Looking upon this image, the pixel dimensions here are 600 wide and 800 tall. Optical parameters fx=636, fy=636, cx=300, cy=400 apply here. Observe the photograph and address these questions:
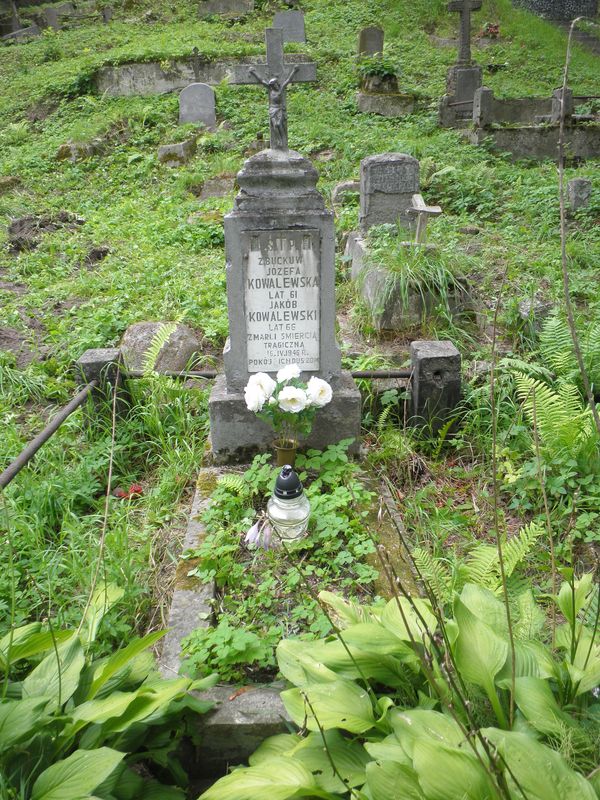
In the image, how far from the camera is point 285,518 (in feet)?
9.25

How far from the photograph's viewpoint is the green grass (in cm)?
349

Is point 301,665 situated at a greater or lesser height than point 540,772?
lesser

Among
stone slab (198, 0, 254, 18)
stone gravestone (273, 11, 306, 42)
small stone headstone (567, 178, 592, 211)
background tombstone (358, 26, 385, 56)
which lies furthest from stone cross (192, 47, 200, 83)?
small stone headstone (567, 178, 592, 211)

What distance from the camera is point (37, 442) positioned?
10.0 feet

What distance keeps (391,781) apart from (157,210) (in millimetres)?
8345

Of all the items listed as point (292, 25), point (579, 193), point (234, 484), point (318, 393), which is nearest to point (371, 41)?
point (292, 25)

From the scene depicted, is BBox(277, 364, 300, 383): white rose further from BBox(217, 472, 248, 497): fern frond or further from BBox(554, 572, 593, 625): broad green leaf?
BBox(554, 572, 593, 625): broad green leaf

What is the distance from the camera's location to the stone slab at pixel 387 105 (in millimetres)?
12383

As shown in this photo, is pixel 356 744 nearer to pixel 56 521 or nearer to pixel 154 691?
pixel 154 691

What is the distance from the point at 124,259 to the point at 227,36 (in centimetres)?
1184

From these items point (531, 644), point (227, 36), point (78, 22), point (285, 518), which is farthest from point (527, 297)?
point (78, 22)

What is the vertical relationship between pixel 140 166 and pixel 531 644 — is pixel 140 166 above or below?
above

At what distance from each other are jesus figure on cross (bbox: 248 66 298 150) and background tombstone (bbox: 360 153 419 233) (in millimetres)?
2924

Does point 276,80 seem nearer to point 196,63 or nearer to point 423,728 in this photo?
point 423,728
